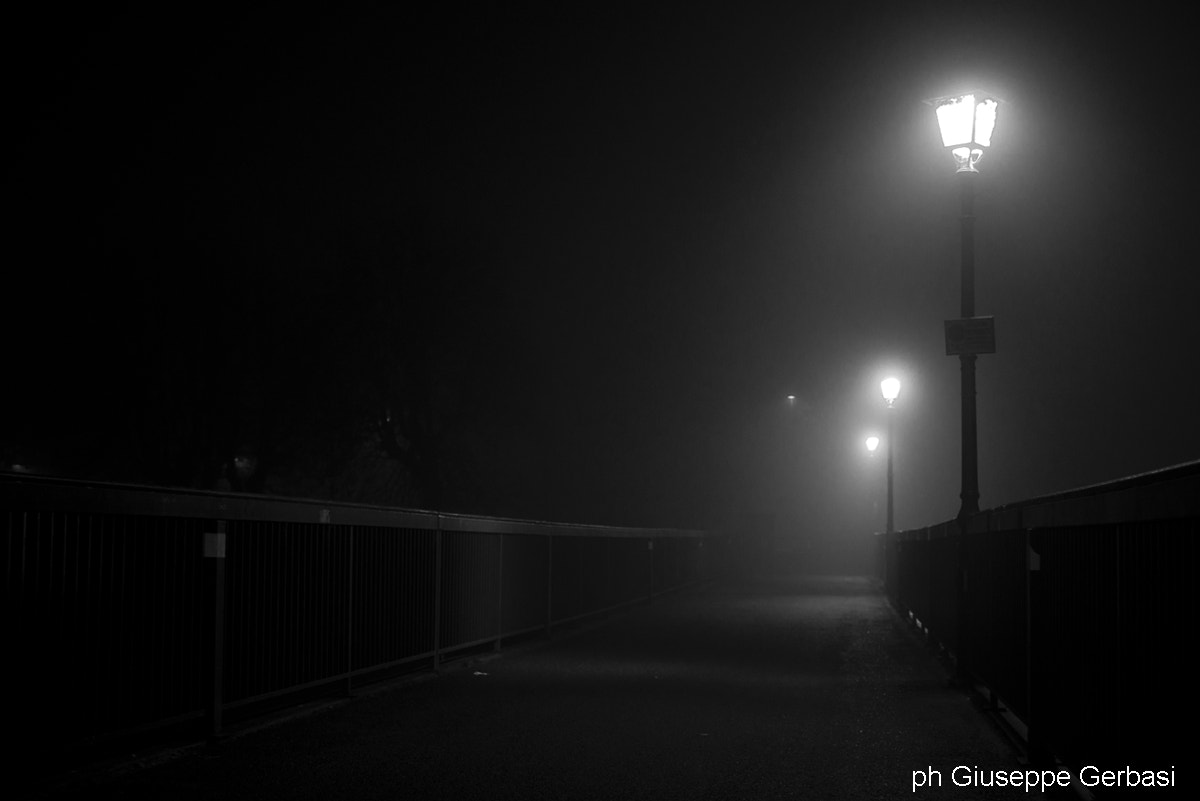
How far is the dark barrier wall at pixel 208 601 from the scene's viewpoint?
836cm

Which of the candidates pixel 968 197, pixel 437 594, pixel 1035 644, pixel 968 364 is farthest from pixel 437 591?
pixel 968 197

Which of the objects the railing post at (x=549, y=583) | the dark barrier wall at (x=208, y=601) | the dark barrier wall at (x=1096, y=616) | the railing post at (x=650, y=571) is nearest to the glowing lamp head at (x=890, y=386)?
the railing post at (x=650, y=571)

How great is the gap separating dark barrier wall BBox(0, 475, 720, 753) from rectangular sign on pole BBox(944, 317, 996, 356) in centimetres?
621

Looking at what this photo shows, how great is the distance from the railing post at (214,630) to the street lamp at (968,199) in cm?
880

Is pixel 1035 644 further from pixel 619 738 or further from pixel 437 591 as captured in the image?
pixel 437 591

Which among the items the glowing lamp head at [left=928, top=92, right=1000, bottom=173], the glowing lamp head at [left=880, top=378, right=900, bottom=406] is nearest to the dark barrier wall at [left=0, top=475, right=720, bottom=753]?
the glowing lamp head at [left=928, top=92, right=1000, bottom=173]

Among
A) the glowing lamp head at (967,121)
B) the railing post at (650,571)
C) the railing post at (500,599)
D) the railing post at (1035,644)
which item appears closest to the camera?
the railing post at (1035,644)

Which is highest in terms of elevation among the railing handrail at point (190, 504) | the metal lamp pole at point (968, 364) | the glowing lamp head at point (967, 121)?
the glowing lamp head at point (967, 121)

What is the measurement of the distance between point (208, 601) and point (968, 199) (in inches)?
438

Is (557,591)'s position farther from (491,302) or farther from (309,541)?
(491,302)

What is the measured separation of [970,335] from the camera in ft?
54.4

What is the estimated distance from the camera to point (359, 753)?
9.54 m

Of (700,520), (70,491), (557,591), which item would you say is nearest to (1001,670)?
(70,491)

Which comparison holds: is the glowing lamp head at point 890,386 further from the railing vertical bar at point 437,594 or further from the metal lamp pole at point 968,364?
the railing vertical bar at point 437,594
